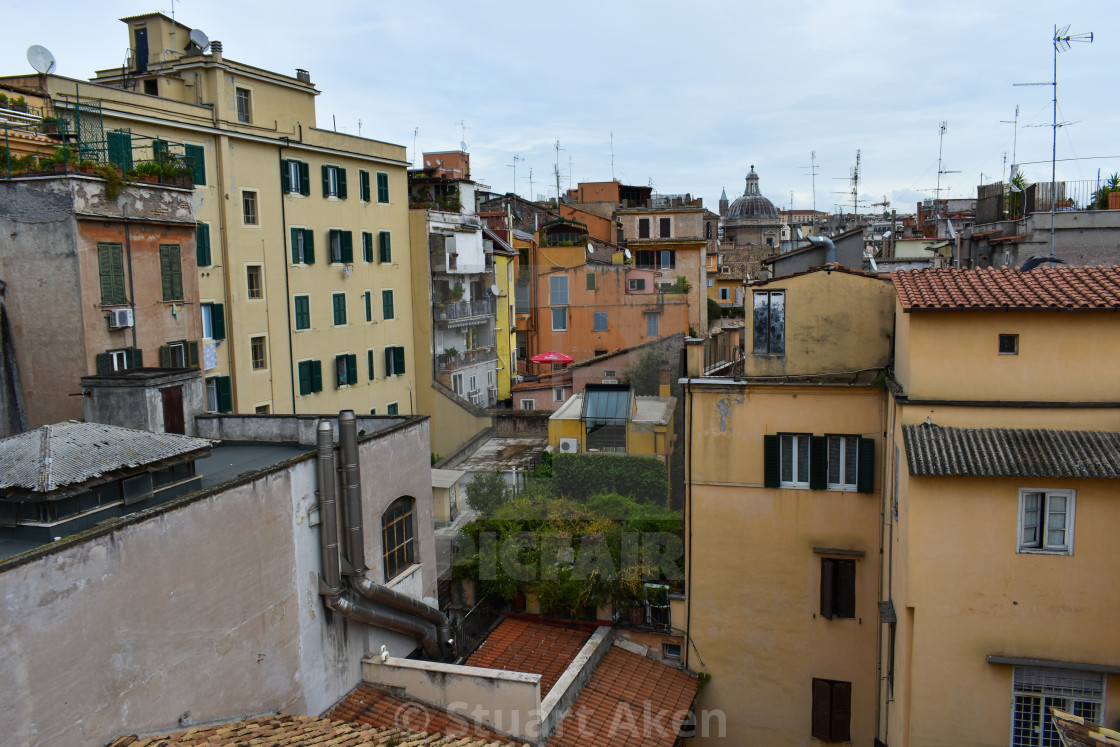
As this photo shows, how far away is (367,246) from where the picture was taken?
34.6 metres

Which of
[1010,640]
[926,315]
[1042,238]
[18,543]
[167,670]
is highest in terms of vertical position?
[1042,238]

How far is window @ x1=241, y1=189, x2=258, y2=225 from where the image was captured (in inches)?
1110

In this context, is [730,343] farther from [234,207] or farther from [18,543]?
[18,543]

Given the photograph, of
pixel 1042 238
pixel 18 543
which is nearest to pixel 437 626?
pixel 18 543

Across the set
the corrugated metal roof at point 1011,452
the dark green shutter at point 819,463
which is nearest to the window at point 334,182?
the dark green shutter at point 819,463

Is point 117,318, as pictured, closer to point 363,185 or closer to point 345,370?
point 345,370

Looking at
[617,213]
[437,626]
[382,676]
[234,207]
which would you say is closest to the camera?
[382,676]

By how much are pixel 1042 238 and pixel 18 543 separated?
78.8 ft

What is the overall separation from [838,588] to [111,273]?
1636cm

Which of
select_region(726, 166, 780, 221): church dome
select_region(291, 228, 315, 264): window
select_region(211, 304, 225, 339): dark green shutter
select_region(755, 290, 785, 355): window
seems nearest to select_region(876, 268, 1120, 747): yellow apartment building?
select_region(755, 290, 785, 355): window

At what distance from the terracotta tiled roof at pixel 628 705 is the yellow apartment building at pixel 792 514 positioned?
103cm

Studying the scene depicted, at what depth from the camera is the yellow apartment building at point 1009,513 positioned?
1258 centimetres

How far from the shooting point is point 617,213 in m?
53.2

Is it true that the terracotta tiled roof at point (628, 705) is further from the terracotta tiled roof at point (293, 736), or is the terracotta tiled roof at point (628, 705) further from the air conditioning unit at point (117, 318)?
the air conditioning unit at point (117, 318)
